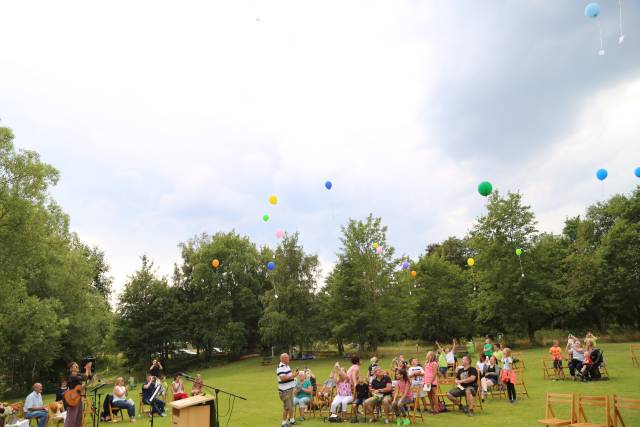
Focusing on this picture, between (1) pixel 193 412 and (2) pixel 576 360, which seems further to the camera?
(2) pixel 576 360

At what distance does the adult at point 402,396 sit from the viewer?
10.9 meters

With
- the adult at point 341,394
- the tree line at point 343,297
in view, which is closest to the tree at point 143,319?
the tree line at point 343,297

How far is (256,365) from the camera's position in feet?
130

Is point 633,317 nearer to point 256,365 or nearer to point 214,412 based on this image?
point 256,365

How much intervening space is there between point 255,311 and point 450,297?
1922 centimetres

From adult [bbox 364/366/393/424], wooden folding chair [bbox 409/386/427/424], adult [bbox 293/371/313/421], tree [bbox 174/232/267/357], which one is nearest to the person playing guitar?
adult [bbox 293/371/313/421]

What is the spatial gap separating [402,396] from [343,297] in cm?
2692

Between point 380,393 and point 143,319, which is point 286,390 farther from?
point 143,319

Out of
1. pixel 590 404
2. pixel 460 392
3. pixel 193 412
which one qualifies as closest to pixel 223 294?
pixel 460 392

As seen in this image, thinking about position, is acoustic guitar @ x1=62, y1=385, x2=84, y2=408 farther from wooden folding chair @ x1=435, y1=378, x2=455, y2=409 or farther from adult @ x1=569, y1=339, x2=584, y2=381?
adult @ x1=569, y1=339, x2=584, y2=381

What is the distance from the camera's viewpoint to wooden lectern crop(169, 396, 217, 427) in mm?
7465

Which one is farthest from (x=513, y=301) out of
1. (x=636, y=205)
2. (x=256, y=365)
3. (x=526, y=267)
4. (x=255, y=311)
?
(x=255, y=311)

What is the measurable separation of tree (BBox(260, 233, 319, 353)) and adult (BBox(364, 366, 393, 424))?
90.1ft

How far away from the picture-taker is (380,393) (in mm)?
11320
